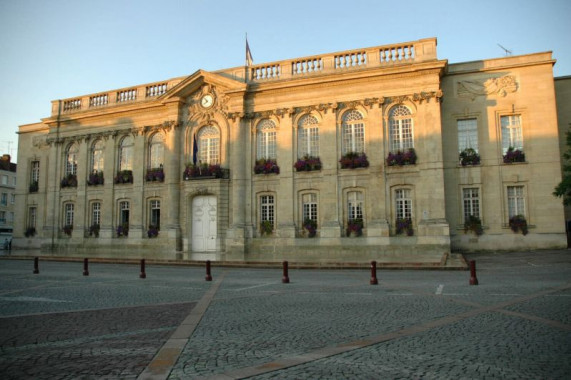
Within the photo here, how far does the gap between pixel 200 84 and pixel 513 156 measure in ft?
62.7

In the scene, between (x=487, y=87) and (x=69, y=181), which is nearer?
(x=487, y=87)

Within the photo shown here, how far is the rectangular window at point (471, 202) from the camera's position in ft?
81.4

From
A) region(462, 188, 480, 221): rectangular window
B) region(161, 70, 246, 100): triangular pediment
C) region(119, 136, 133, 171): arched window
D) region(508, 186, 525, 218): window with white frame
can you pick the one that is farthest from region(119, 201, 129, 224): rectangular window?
region(508, 186, 525, 218): window with white frame

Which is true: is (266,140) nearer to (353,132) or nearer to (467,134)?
(353,132)

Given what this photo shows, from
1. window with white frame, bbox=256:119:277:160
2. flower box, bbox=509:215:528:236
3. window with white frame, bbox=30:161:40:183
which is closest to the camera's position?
flower box, bbox=509:215:528:236

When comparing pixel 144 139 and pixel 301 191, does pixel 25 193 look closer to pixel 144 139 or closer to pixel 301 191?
pixel 144 139

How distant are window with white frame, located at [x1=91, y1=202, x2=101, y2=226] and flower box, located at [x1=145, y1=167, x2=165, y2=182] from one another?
5112 mm

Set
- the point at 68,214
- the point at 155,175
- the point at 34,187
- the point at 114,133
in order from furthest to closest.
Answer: the point at 34,187 → the point at 68,214 → the point at 114,133 → the point at 155,175

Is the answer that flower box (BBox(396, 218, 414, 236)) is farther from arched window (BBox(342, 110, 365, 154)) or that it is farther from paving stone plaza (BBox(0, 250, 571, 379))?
paving stone plaza (BBox(0, 250, 571, 379))

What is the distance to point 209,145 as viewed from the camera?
2922cm

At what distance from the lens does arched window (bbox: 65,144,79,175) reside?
33906 mm

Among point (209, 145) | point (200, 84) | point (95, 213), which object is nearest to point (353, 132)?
point (209, 145)

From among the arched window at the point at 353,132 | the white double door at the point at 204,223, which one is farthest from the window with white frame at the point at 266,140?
the arched window at the point at 353,132

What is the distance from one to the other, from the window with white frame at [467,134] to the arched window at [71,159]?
26812 millimetres
